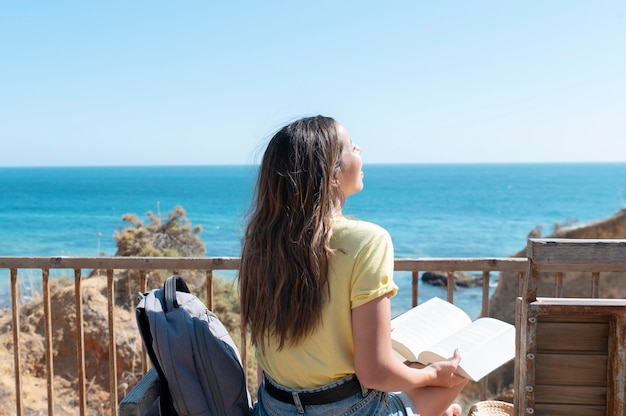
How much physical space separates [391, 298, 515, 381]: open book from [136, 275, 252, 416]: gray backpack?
582 millimetres

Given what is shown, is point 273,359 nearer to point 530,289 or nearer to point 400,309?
point 530,289

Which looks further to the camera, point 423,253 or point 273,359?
point 423,253

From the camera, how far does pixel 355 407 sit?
1.72 metres

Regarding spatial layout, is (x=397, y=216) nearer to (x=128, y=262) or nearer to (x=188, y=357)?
(x=128, y=262)

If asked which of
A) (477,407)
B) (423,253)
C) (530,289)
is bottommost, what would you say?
(423,253)

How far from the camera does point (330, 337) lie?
5.50ft

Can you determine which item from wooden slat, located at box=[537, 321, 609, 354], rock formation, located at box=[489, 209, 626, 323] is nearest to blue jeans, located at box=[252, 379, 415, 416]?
wooden slat, located at box=[537, 321, 609, 354]

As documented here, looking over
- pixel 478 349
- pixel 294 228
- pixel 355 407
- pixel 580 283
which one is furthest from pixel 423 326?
pixel 580 283

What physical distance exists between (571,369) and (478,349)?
36cm

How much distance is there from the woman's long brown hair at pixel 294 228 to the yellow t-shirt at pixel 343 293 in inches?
1.2

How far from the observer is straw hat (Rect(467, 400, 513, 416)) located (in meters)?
2.41

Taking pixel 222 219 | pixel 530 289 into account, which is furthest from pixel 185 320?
pixel 222 219

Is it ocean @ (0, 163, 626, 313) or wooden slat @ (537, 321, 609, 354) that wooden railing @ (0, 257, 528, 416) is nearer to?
wooden slat @ (537, 321, 609, 354)

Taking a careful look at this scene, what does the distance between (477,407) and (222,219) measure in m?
41.1
